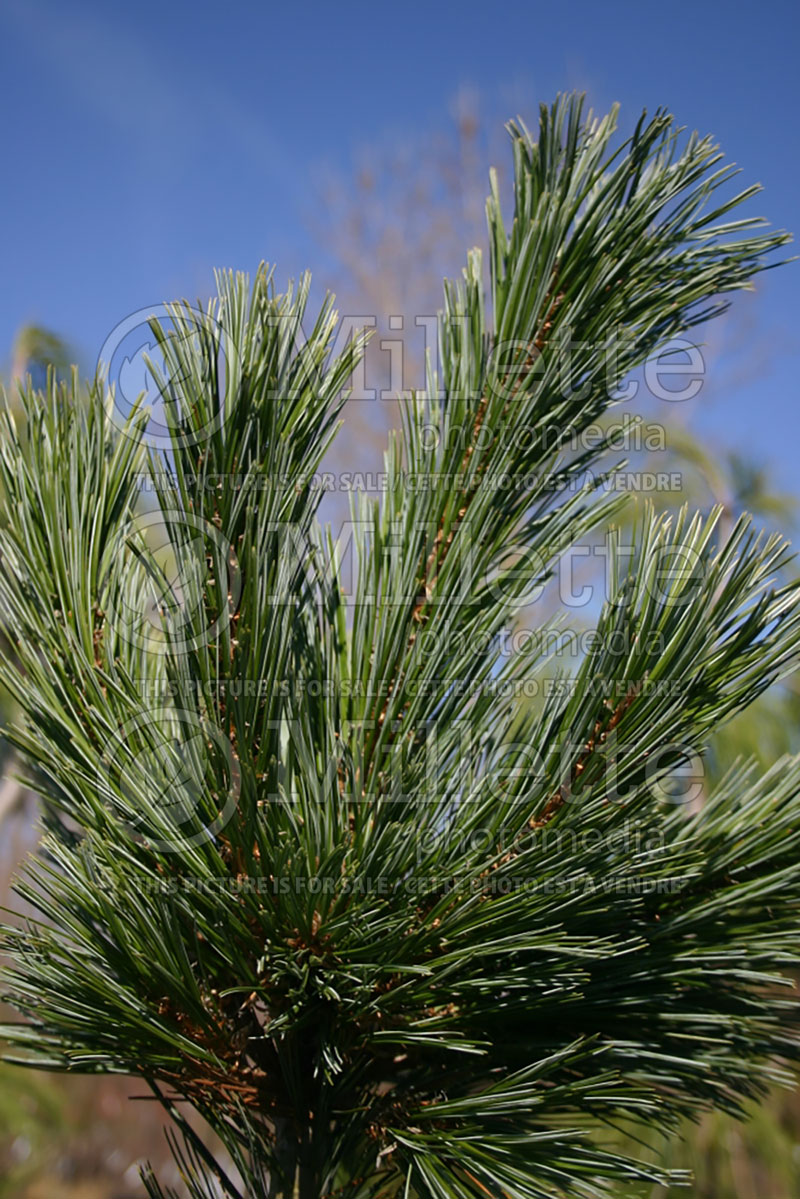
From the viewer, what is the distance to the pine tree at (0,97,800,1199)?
720mm

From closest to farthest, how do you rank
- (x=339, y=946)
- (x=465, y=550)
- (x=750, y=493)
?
(x=339, y=946), (x=465, y=550), (x=750, y=493)

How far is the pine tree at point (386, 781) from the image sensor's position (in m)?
0.72

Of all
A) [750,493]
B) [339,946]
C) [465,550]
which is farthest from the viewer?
[750,493]

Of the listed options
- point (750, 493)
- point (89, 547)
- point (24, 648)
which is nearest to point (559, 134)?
point (89, 547)

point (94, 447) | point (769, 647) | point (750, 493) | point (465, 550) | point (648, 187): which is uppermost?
point (750, 493)

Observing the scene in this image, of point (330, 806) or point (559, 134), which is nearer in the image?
point (330, 806)

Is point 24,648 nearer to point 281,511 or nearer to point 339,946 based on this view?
point 281,511

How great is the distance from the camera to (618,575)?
2.51 ft

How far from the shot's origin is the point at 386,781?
0.78m

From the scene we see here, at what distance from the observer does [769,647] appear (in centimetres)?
75

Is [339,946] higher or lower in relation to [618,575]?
lower

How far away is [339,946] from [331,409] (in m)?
0.48

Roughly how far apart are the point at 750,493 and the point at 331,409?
3.06 meters

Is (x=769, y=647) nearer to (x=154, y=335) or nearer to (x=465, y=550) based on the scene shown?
(x=465, y=550)
